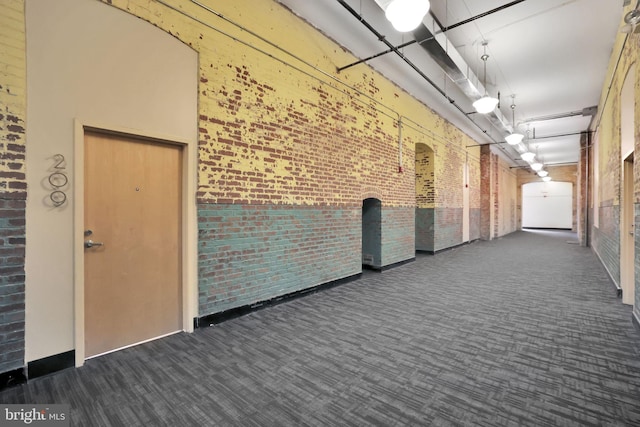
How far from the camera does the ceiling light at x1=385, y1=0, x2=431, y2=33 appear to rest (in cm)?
271

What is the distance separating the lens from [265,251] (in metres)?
3.99

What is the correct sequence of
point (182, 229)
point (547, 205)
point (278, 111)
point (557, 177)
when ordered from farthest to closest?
1. point (547, 205)
2. point (557, 177)
3. point (278, 111)
4. point (182, 229)

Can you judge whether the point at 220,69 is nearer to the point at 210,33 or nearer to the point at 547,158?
the point at 210,33

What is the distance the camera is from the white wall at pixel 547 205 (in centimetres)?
2080

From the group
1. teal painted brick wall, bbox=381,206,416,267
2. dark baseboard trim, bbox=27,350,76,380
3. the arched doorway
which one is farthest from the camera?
teal painted brick wall, bbox=381,206,416,267

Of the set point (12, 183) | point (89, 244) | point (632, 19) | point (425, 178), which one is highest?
point (632, 19)

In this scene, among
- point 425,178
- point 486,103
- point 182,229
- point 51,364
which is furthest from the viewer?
point 425,178

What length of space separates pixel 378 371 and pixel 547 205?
990 inches

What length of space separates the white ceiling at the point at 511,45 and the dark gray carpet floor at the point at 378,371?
4099 millimetres

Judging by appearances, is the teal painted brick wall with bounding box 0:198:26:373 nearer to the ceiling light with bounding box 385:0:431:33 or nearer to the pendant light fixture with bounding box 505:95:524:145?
the ceiling light with bounding box 385:0:431:33

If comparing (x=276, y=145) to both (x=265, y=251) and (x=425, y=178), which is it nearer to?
(x=265, y=251)

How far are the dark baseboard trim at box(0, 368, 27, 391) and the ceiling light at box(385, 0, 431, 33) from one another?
14.3ft

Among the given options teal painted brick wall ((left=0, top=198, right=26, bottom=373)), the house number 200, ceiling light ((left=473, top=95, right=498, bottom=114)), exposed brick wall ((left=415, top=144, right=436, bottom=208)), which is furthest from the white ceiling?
teal painted brick wall ((left=0, top=198, right=26, bottom=373))

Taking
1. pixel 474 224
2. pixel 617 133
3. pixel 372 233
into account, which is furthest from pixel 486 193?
pixel 372 233
